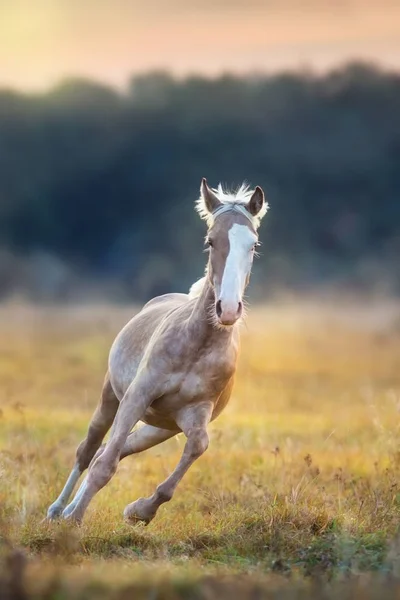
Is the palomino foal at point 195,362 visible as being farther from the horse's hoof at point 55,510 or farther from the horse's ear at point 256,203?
the horse's hoof at point 55,510

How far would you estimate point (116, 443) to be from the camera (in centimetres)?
830

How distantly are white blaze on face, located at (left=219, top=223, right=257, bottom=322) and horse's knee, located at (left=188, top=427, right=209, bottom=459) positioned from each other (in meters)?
1.17

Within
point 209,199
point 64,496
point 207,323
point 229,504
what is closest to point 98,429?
point 64,496

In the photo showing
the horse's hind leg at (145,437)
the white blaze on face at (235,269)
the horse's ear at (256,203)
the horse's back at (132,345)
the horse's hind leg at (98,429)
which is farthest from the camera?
the horse's hind leg at (98,429)

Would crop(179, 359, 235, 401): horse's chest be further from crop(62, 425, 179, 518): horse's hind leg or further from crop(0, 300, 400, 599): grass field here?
crop(62, 425, 179, 518): horse's hind leg

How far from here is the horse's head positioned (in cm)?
772

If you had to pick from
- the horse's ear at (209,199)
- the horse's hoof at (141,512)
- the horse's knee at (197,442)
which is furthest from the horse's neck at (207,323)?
the horse's hoof at (141,512)

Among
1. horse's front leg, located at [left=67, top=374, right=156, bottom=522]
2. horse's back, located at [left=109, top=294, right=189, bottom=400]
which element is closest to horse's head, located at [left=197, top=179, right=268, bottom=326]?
horse's front leg, located at [left=67, top=374, right=156, bottom=522]

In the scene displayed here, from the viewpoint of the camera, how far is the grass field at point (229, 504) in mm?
5535

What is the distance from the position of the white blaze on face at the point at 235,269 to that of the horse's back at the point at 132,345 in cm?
157

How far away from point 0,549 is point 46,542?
28.6 inches

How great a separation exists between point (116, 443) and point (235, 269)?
5.79 ft

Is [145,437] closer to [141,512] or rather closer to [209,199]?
[141,512]

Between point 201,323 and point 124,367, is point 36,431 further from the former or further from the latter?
point 201,323
